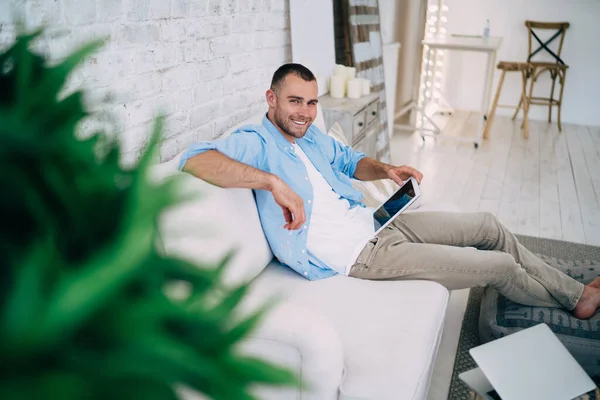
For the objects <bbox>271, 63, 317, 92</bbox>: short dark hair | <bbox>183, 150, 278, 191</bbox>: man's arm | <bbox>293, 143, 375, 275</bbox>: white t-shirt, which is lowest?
<bbox>293, 143, 375, 275</bbox>: white t-shirt

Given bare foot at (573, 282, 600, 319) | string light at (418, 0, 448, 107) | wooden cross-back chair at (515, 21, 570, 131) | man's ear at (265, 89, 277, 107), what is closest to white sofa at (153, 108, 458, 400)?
man's ear at (265, 89, 277, 107)

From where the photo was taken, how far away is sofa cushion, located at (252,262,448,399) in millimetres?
1232

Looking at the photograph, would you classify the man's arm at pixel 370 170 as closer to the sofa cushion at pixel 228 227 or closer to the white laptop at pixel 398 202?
the white laptop at pixel 398 202

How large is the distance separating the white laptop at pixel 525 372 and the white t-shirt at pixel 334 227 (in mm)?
534

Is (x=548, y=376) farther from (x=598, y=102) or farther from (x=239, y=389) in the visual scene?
(x=598, y=102)

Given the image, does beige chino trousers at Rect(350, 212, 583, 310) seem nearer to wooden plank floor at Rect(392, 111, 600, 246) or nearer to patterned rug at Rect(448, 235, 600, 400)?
patterned rug at Rect(448, 235, 600, 400)

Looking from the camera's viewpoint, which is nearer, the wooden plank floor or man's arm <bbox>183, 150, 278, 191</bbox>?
man's arm <bbox>183, 150, 278, 191</bbox>

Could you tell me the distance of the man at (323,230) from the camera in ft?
5.26

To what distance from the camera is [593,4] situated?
5520 millimetres

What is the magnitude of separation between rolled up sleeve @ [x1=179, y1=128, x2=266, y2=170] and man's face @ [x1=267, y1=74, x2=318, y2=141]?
0.14 metres

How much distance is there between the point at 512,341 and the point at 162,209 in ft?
4.58

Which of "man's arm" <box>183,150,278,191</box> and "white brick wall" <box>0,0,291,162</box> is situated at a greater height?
"white brick wall" <box>0,0,291,162</box>

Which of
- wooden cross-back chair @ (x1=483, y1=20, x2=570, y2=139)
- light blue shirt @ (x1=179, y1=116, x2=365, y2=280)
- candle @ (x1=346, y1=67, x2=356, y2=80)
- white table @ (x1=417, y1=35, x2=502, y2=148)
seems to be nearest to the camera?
light blue shirt @ (x1=179, y1=116, x2=365, y2=280)

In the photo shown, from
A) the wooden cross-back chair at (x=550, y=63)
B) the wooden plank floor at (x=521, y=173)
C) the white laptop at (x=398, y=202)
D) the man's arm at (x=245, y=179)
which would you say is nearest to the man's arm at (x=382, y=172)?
the white laptop at (x=398, y=202)
